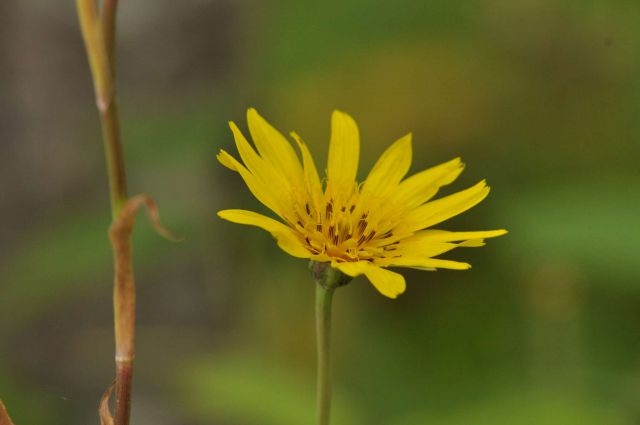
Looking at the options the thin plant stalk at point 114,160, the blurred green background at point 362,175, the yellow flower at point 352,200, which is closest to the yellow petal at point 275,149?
the yellow flower at point 352,200

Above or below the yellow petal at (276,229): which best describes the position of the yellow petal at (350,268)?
below

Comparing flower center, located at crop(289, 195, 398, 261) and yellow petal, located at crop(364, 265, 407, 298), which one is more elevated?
flower center, located at crop(289, 195, 398, 261)

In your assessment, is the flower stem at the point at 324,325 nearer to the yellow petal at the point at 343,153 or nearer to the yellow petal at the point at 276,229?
the yellow petal at the point at 276,229

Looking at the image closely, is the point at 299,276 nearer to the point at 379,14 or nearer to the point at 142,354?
the point at 142,354

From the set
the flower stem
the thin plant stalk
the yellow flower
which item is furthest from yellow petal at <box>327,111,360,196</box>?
Answer: the thin plant stalk

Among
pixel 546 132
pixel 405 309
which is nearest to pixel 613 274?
pixel 405 309

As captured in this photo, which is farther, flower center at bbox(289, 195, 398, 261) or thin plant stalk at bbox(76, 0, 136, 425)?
flower center at bbox(289, 195, 398, 261)

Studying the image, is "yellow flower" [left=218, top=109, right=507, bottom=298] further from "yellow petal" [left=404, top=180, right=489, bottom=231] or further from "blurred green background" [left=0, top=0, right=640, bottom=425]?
"blurred green background" [left=0, top=0, right=640, bottom=425]
